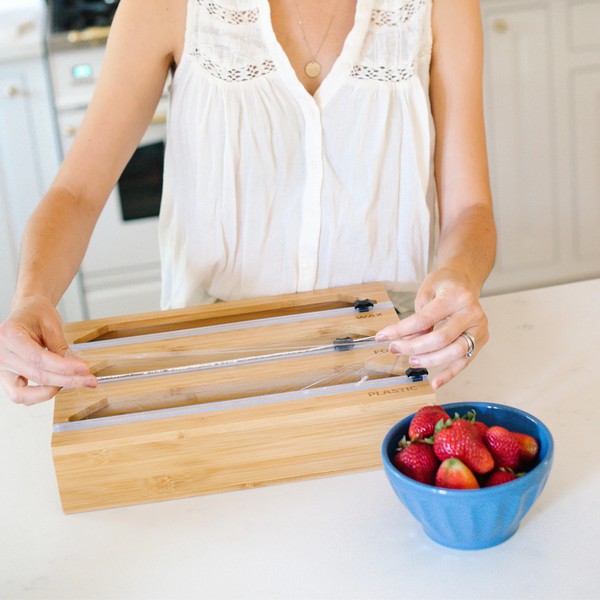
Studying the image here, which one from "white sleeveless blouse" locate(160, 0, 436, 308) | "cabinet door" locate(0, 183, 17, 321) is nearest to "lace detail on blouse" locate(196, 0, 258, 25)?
A: "white sleeveless blouse" locate(160, 0, 436, 308)

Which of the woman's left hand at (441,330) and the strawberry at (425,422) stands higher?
the woman's left hand at (441,330)

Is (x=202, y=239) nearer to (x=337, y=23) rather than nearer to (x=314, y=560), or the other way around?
(x=337, y=23)

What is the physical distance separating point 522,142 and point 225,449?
2293 mm

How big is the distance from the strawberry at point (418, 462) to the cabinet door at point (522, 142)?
7.40 feet

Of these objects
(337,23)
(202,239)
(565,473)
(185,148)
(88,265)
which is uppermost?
(337,23)

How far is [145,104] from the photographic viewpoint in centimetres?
129

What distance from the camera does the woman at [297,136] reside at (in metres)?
1.26

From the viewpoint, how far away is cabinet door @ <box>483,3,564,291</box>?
9.20 ft

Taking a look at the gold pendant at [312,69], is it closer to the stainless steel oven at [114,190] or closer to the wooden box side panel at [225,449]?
the wooden box side panel at [225,449]

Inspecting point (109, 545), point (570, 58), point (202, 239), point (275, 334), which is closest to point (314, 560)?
point (109, 545)

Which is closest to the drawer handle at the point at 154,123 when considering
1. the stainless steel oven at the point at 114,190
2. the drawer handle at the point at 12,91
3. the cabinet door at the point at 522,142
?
the stainless steel oven at the point at 114,190

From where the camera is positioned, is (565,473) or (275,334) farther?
(275,334)

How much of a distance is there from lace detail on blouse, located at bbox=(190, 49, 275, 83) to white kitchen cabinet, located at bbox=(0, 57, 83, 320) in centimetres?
151

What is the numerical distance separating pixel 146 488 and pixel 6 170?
204 centimetres
